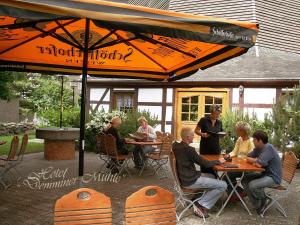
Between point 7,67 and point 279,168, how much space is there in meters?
4.81

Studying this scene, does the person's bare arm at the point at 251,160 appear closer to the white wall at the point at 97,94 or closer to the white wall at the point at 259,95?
the white wall at the point at 259,95

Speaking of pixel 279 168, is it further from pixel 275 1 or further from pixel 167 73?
pixel 275 1

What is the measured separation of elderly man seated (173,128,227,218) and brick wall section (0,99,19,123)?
1987 cm

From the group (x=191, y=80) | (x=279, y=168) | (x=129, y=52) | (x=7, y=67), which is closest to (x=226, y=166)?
Result: (x=279, y=168)

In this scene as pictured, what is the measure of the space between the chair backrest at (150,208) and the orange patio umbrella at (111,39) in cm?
148

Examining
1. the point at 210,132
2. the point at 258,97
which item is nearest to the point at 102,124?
the point at 210,132

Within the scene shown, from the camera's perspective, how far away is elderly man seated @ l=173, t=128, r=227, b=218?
17.5 ft

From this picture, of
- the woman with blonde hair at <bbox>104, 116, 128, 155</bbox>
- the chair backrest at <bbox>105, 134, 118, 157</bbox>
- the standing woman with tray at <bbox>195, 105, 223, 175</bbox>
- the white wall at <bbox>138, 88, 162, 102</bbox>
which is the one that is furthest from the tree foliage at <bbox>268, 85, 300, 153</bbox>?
the white wall at <bbox>138, 88, 162, 102</bbox>

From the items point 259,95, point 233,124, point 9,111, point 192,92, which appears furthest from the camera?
point 9,111

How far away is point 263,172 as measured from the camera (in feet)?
19.2

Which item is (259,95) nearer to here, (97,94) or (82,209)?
(97,94)

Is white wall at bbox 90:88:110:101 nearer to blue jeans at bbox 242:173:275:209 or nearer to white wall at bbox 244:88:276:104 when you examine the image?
white wall at bbox 244:88:276:104

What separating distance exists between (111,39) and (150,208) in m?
3.67

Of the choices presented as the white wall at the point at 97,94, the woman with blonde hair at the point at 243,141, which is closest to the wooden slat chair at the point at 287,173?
the woman with blonde hair at the point at 243,141
